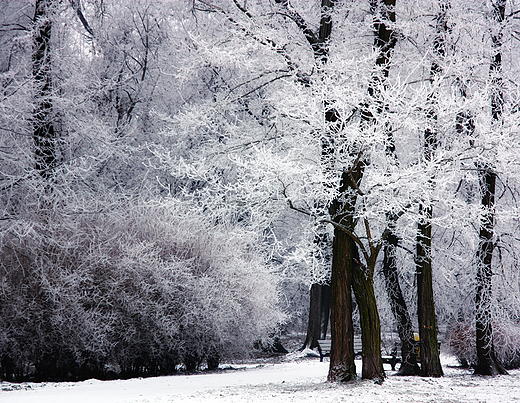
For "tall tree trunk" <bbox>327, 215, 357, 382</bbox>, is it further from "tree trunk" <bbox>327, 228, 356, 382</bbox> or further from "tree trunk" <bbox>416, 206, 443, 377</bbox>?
"tree trunk" <bbox>416, 206, 443, 377</bbox>

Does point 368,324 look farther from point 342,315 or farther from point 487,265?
point 487,265

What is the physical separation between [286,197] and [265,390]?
→ 2752 millimetres

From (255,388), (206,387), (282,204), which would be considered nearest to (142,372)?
(206,387)

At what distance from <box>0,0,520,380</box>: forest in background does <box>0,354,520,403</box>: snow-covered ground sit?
26.4 inches

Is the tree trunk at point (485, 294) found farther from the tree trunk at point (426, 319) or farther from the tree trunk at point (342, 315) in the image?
the tree trunk at point (342, 315)

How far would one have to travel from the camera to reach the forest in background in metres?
8.09

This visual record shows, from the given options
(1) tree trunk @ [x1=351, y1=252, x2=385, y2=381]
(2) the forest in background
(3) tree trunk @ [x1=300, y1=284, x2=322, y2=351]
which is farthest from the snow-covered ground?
(3) tree trunk @ [x1=300, y1=284, x2=322, y2=351]

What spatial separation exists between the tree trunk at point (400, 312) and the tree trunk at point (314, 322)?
716 centimetres

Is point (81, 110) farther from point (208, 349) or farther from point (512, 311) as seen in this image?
point (512, 311)

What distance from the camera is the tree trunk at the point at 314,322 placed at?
17172mm

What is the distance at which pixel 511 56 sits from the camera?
1098cm

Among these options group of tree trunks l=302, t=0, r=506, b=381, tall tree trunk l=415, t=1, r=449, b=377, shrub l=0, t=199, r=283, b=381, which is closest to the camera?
group of tree trunks l=302, t=0, r=506, b=381

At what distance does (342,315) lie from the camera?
332 inches

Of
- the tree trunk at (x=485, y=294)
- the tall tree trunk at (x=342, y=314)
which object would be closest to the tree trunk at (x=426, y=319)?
the tree trunk at (x=485, y=294)
